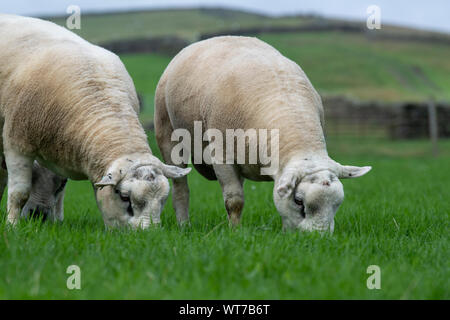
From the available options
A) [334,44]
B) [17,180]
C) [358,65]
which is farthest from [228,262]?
[334,44]

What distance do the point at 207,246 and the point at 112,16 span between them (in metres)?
65.3

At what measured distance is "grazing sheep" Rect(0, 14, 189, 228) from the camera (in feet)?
14.5

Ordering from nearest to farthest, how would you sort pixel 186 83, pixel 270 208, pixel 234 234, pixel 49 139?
pixel 234 234 → pixel 49 139 → pixel 186 83 → pixel 270 208

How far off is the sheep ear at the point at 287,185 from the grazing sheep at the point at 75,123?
0.73 meters

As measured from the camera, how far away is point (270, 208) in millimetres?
6508

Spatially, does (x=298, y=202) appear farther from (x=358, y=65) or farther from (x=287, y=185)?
(x=358, y=65)

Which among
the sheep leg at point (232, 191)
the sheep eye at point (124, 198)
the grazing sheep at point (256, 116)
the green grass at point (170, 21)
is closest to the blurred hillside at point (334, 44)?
Answer: the green grass at point (170, 21)

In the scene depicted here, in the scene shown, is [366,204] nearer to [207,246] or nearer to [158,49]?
[207,246]

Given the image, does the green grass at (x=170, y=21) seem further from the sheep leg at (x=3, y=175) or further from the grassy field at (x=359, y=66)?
the sheep leg at (x=3, y=175)

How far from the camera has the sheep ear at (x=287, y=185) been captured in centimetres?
427

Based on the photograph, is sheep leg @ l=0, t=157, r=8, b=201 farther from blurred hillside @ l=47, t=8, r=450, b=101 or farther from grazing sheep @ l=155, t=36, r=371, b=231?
blurred hillside @ l=47, t=8, r=450, b=101

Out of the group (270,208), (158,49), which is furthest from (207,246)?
(158,49)
